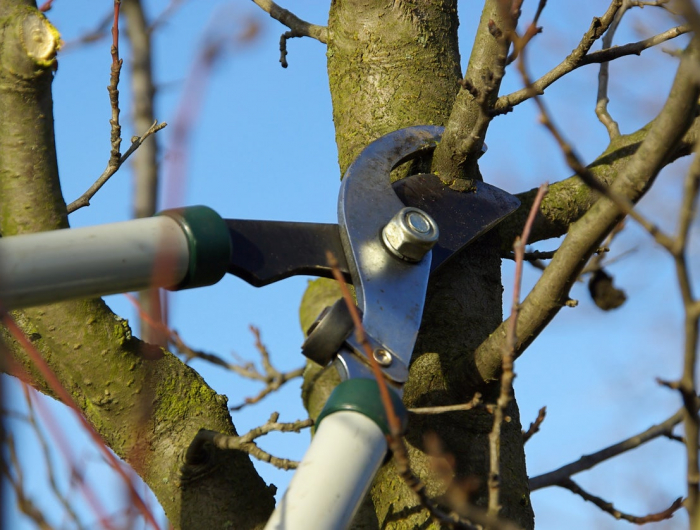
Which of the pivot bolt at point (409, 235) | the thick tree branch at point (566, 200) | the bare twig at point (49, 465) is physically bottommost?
the bare twig at point (49, 465)

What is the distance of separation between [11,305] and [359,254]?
775mm

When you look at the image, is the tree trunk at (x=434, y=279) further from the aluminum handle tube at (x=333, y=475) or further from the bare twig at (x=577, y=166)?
the bare twig at (x=577, y=166)

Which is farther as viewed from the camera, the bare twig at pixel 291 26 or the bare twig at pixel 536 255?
the bare twig at pixel 291 26

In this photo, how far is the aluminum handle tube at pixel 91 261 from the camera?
1.32 metres

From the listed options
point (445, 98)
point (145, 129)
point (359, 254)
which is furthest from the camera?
point (445, 98)

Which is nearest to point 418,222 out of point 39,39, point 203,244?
point 203,244

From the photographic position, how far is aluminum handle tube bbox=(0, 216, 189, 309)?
132 cm

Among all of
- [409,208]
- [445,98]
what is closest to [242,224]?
[409,208]

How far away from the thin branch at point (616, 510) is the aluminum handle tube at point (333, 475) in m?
0.79

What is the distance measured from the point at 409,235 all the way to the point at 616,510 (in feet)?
2.76

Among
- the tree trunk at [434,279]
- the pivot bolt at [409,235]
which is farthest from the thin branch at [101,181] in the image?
the pivot bolt at [409,235]

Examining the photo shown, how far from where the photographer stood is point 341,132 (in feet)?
7.99

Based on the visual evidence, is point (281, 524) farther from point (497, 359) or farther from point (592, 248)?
point (592, 248)

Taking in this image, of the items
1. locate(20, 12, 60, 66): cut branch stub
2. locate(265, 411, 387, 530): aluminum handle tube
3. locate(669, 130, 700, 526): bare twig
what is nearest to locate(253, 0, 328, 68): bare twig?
locate(20, 12, 60, 66): cut branch stub
